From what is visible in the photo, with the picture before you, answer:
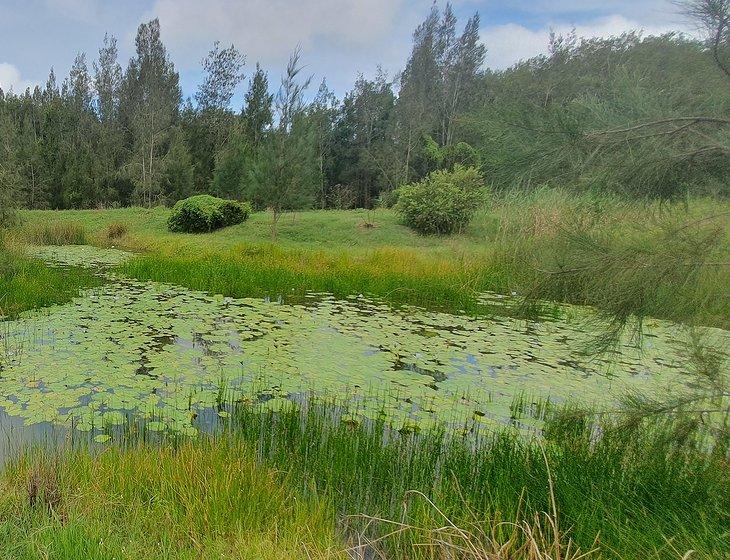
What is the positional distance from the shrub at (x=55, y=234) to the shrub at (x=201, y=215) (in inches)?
108

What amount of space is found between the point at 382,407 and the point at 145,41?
112ft

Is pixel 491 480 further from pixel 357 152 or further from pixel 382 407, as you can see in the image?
pixel 357 152

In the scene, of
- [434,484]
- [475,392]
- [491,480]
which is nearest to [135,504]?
[434,484]

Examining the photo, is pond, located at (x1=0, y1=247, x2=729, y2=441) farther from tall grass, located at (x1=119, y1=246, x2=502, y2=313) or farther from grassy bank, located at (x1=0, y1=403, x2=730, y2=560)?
tall grass, located at (x1=119, y1=246, x2=502, y2=313)

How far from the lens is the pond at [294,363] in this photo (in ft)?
11.3

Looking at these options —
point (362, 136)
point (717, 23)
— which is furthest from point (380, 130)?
point (717, 23)

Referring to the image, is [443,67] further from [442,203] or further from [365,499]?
[365,499]

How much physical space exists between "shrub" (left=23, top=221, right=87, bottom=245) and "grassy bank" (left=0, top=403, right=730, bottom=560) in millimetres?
13187

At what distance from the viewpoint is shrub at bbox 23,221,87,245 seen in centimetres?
1305

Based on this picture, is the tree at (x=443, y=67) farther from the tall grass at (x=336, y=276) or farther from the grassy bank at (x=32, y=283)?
the grassy bank at (x=32, y=283)

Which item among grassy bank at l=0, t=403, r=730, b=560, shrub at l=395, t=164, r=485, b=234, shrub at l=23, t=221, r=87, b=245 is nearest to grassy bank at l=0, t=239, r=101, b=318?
grassy bank at l=0, t=403, r=730, b=560

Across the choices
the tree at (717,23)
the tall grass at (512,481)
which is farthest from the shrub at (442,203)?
the tree at (717,23)

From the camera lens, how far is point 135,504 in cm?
222

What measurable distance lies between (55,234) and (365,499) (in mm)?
14611
